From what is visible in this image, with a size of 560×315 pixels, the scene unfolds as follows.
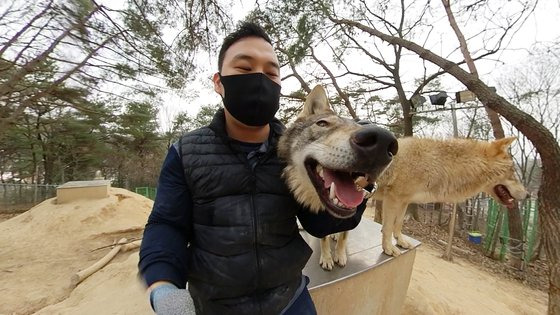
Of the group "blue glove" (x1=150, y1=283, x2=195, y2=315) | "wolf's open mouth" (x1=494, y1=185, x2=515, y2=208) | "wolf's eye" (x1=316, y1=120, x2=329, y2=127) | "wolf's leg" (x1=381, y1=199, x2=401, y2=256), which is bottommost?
"wolf's leg" (x1=381, y1=199, x2=401, y2=256)

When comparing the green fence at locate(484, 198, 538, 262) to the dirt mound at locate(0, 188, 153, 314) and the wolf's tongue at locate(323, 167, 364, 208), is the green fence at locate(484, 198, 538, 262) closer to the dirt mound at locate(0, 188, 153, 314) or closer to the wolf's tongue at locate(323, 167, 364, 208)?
the wolf's tongue at locate(323, 167, 364, 208)

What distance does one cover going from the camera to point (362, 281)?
287cm

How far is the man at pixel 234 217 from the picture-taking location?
1321 millimetres

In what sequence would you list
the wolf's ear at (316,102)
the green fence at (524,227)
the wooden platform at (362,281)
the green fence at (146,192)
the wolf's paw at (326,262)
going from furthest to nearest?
the green fence at (146,192)
the green fence at (524,227)
the wolf's paw at (326,262)
the wooden platform at (362,281)
the wolf's ear at (316,102)

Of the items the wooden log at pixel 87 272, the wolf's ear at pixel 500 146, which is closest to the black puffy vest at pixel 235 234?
the wolf's ear at pixel 500 146

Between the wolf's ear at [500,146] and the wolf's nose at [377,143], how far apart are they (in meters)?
3.95

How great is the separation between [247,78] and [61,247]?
433 inches

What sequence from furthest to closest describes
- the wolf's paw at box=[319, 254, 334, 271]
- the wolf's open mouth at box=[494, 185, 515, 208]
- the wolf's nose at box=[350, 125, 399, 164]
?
the wolf's open mouth at box=[494, 185, 515, 208]
the wolf's paw at box=[319, 254, 334, 271]
the wolf's nose at box=[350, 125, 399, 164]

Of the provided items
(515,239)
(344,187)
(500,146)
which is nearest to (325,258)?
(344,187)

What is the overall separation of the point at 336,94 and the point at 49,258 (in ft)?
39.5

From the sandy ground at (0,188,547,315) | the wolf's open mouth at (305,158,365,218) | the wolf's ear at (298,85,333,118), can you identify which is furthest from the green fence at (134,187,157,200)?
the wolf's open mouth at (305,158,365,218)

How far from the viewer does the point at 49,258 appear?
8.73 metres

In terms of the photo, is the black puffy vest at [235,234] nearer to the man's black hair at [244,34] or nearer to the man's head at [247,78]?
the man's head at [247,78]

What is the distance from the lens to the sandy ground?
15.8ft
